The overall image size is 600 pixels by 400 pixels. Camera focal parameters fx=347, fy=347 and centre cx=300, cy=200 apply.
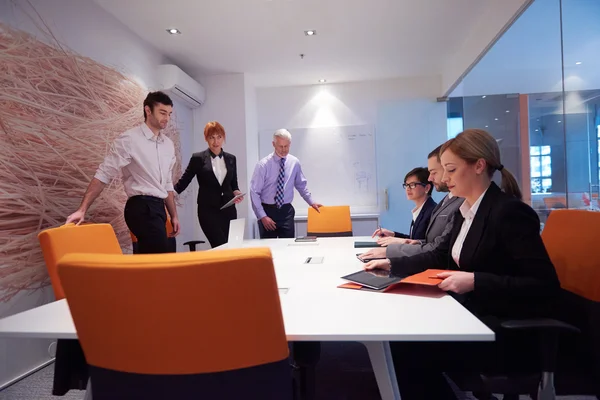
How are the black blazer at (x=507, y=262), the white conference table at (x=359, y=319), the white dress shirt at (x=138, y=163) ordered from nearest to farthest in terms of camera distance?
the white conference table at (x=359, y=319) → the black blazer at (x=507, y=262) → the white dress shirt at (x=138, y=163)

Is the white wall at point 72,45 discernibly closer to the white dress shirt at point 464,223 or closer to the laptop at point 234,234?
the laptop at point 234,234

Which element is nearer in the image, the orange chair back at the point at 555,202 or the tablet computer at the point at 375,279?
the tablet computer at the point at 375,279

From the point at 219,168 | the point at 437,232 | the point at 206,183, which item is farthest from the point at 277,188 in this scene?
the point at 437,232

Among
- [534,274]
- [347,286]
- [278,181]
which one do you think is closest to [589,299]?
[534,274]

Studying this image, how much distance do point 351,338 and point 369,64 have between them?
4.58m

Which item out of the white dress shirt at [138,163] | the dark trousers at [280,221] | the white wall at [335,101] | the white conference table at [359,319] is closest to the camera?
the white conference table at [359,319]

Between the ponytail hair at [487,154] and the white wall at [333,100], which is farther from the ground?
the white wall at [333,100]

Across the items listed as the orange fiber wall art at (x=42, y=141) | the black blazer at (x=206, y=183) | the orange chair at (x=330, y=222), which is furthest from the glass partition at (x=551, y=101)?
the orange fiber wall art at (x=42, y=141)

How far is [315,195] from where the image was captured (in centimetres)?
562

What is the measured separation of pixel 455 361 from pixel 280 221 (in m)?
2.78

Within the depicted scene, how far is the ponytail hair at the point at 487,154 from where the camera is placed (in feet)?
4.56

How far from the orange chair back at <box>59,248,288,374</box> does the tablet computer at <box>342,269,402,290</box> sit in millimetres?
680

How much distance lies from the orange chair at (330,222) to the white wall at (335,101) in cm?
177

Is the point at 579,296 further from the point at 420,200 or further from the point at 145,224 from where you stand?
the point at 145,224
